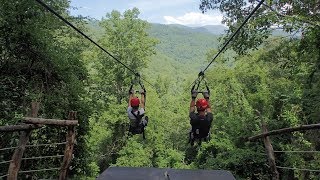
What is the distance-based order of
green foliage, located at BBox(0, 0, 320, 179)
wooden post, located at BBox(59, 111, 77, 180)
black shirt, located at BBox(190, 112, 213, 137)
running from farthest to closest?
green foliage, located at BBox(0, 0, 320, 179)
black shirt, located at BBox(190, 112, 213, 137)
wooden post, located at BBox(59, 111, 77, 180)

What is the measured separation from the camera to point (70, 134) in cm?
470

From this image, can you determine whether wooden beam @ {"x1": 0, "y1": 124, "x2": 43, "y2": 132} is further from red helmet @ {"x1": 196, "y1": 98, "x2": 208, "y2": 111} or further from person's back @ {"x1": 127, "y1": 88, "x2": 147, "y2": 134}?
person's back @ {"x1": 127, "y1": 88, "x2": 147, "y2": 134}

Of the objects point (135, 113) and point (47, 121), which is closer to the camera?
point (47, 121)

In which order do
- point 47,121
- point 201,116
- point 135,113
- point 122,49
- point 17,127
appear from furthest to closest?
point 122,49 → point 135,113 → point 201,116 → point 47,121 → point 17,127

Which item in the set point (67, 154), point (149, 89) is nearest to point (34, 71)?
point (67, 154)

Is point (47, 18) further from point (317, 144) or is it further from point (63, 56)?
point (317, 144)

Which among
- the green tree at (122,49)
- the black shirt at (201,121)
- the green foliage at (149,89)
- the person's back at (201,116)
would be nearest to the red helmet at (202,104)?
the person's back at (201,116)

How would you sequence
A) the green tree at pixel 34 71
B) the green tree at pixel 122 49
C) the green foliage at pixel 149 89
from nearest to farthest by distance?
1. the green tree at pixel 34 71
2. the green foliage at pixel 149 89
3. the green tree at pixel 122 49

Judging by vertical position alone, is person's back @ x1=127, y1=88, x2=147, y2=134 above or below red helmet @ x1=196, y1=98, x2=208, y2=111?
below

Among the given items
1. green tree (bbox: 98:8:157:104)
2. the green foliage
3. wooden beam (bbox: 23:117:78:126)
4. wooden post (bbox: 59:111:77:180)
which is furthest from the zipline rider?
green tree (bbox: 98:8:157:104)

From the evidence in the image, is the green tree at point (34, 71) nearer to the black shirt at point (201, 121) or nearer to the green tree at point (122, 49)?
the black shirt at point (201, 121)

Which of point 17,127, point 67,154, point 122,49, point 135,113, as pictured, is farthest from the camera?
point 122,49

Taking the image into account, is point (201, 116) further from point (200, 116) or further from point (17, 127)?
point (17, 127)

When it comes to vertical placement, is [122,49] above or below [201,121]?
above
